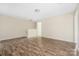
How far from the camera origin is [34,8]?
167 centimetres

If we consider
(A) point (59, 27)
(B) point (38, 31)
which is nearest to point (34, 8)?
(B) point (38, 31)

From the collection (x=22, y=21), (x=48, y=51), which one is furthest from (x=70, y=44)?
(x=22, y=21)

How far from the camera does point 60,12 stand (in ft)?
5.55

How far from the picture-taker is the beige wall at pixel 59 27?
169 centimetres

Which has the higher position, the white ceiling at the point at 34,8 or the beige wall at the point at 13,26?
the white ceiling at the point at 34,8

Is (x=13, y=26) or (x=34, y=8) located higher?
(x=34, y=8)

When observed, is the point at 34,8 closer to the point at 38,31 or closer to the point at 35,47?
the point at 38,31

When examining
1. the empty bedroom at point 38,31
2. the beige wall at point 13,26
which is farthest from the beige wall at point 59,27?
the beige wall at point 13,26

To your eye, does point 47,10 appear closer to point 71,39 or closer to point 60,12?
point 60,12

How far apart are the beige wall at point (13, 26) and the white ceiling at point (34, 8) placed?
7cm

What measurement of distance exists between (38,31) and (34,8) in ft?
0.99

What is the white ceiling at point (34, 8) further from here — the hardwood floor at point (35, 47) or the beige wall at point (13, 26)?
the hardwood floor at point (35, 47)

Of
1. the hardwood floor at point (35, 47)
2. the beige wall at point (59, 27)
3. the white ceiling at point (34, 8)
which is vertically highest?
the white ceiling at point (34, 8)

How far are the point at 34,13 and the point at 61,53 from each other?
631 millimetres
